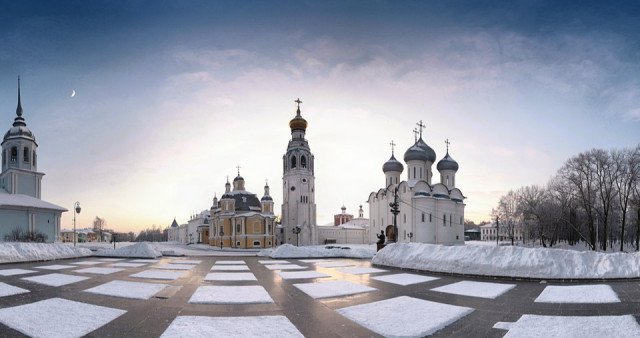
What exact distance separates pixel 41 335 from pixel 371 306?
605 cm

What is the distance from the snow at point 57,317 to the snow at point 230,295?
185 centimetres

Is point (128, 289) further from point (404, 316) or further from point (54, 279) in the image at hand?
point (404, 316)

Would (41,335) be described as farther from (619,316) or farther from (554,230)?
(554,230)

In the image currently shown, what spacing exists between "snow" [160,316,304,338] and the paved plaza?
0.06ft

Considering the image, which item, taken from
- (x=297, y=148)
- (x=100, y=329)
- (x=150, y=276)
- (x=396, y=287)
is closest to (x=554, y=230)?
(x=297, y=148)

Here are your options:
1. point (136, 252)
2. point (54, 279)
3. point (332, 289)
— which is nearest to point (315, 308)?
point (332, 289)

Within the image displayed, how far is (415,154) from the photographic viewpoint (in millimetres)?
50406

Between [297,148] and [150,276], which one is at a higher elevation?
[297,148]

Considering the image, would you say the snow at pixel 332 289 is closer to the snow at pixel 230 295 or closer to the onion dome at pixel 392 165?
the snow at pixel 230 295

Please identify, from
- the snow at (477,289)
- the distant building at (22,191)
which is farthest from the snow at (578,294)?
the distant building at (22,191)

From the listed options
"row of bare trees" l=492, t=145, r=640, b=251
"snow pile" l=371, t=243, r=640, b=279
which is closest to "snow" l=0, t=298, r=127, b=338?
"snow pile" l=371, t=243, r=640, b=279

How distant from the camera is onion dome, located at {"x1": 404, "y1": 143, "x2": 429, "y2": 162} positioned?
165ft

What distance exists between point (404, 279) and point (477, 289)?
8.72 feet

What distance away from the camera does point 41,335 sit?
554 cm
